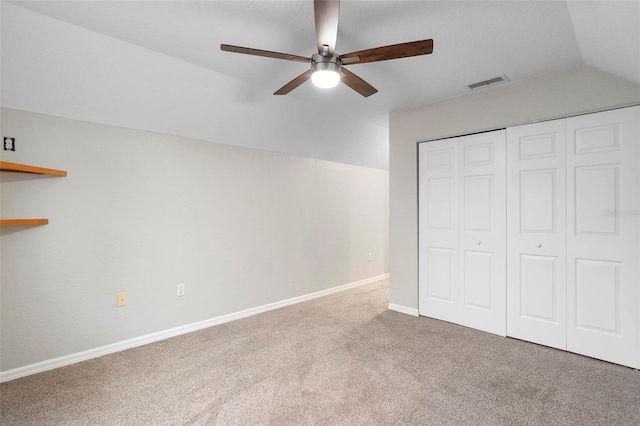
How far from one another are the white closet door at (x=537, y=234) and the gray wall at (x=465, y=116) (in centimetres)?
A: 17

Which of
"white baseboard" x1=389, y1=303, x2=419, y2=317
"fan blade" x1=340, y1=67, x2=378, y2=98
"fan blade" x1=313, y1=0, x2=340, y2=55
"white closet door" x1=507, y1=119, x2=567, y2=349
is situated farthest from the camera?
"white baseboard" x1=389, y1=303, x2=419, y2=317

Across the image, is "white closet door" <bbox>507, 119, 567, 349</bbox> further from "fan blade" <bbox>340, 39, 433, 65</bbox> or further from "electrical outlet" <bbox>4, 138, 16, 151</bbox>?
"electrical outlet" <bbox>4, 138, 16, 151</bbox>

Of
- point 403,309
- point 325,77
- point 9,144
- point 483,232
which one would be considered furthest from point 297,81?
point 403,309

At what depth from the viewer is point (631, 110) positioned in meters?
2.34

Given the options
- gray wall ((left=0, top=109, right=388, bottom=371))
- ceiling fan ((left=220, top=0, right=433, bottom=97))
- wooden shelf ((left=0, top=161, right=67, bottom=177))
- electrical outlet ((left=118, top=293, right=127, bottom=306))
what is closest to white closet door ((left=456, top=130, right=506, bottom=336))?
ceiling fan ((left=220, top=0, right=433, bottom=97))

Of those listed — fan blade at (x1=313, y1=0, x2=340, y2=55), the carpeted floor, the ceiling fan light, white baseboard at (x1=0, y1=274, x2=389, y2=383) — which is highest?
fan blade at (x1=313, y1=0, x2=340, y2=55)

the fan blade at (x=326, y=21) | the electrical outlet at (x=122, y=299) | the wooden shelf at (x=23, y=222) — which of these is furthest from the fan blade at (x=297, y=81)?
the electrical outlet at (x=122, y=299)

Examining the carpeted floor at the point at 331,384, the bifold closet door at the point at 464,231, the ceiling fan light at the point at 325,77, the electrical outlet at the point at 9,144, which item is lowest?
the carpeted floor at the point at 331,384

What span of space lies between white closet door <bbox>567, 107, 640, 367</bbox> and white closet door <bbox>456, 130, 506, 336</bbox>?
53cm

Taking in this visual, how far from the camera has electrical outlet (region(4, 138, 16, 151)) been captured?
2174mm

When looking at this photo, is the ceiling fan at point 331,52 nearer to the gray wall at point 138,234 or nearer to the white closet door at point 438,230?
the gray wall at point 138,234

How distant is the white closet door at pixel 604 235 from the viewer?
2.33 m

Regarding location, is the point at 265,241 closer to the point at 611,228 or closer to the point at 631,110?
the point at 611,228

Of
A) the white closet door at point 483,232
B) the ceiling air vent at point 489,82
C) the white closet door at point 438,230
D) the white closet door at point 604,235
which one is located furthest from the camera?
the white closet door at point 438,230
